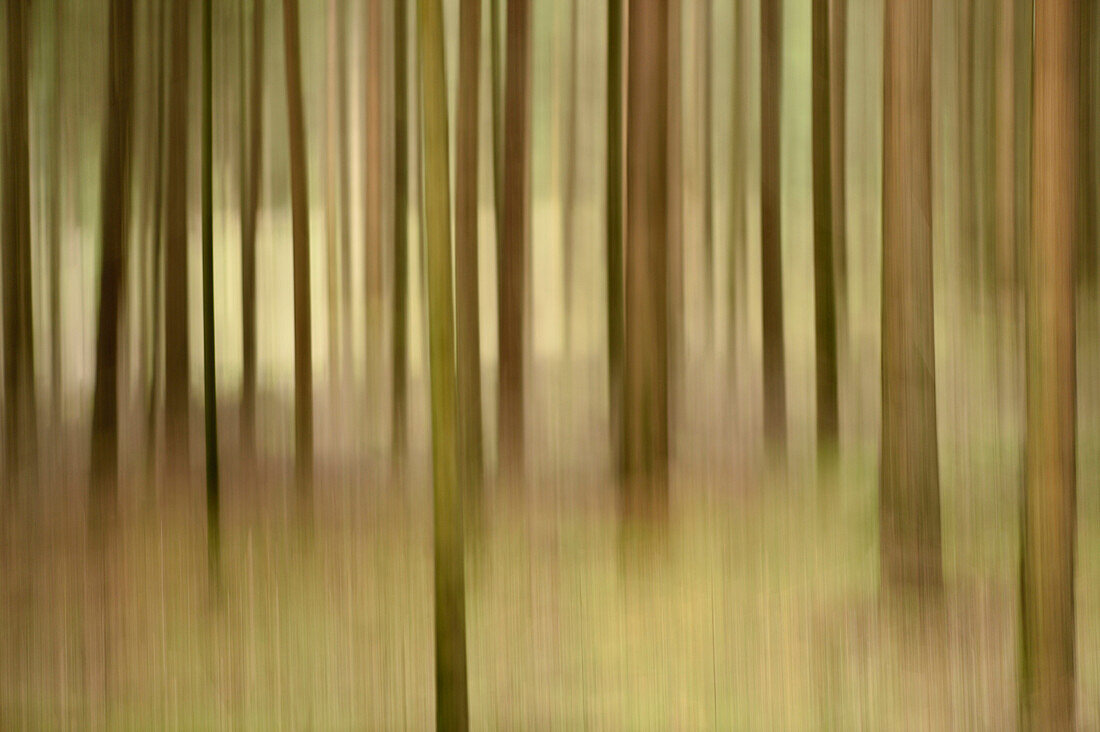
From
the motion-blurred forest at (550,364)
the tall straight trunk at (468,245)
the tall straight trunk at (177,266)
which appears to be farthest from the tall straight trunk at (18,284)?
the tall straight trunk at (468,245)

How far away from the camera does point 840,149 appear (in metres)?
1.23

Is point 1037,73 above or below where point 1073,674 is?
above

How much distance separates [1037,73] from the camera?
1.19 m

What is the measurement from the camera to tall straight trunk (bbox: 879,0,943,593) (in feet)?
3.95

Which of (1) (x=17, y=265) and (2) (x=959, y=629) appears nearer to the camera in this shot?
(2) (x=959, y=629)

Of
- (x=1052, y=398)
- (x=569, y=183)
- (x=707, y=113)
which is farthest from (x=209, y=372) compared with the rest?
(x=1052, y=398)

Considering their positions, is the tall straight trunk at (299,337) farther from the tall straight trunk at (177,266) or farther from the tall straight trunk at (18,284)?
the tall straight trunk at (18,284)

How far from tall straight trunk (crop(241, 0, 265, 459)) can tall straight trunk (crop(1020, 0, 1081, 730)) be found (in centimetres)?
101

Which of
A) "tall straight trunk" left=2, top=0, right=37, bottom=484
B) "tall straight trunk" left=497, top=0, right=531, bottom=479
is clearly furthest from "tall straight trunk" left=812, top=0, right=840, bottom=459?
"tall straight trunk" left=2, top=0, right=37, bottom=484

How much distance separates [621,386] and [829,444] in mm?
276

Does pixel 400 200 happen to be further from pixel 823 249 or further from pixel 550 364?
pixel 823 249

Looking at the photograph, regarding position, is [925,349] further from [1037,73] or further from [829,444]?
[1037,73]

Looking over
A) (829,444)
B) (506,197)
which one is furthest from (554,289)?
(829,444)

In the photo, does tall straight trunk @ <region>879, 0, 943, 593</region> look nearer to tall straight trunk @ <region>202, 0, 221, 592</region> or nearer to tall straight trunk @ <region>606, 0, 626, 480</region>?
tall straight trunk @ <region>606, 0, 626, 480</region>
